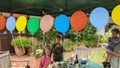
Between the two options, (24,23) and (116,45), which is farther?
(24,23)

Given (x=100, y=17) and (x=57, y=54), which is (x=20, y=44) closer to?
(x=57, y=54)

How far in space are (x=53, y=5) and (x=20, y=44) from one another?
18.4 feet

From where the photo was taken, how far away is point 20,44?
10.2 metres

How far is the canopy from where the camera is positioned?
4.57 metres

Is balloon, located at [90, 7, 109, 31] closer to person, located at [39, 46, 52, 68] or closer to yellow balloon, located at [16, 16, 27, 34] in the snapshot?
person, located at [39, 46, 52, 68]

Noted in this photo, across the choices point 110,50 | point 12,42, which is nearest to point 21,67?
point 12,42

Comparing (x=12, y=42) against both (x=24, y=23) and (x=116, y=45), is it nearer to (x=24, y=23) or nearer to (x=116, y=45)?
(x=24, y=23)

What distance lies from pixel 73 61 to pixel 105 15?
858mm

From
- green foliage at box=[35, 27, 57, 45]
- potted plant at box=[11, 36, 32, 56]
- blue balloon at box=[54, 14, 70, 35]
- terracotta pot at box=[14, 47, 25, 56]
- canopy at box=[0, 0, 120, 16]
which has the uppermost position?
canopy at box=[0, 0, 120, 16]

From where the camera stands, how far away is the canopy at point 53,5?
4568mm

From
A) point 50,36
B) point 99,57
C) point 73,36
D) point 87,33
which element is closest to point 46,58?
point 99,57

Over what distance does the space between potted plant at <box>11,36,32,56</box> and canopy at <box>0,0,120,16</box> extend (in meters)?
4.93

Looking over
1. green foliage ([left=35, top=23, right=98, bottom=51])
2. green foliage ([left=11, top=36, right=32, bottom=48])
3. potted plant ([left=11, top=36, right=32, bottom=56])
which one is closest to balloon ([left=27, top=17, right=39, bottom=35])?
potted plant ([left=11, top=36, right=32, bottom=56])

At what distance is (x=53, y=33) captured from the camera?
36.1ft
